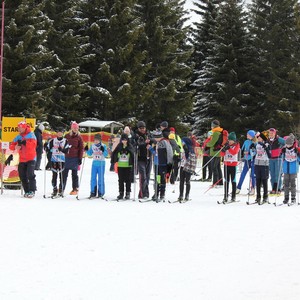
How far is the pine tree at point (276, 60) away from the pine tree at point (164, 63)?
6365mm

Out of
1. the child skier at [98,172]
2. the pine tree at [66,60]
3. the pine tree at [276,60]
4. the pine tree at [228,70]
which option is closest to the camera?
the child skier at [98,172]

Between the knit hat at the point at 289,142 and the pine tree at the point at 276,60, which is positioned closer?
the knit hat at the point at 289,142

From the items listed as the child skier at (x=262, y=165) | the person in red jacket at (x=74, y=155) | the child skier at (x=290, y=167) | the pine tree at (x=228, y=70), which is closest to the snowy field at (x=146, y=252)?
the child skier at (x=262, y=165)

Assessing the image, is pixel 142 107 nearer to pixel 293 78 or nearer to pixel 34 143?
pixel 293 78

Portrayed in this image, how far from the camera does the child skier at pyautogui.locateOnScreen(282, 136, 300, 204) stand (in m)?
14.4

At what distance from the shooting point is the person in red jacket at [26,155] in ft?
47.2

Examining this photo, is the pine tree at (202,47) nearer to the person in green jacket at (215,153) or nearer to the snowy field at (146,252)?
the person in green jacket at (215,153)

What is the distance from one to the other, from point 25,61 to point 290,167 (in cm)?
2955

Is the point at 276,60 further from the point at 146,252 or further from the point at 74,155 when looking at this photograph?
the point at 146,252

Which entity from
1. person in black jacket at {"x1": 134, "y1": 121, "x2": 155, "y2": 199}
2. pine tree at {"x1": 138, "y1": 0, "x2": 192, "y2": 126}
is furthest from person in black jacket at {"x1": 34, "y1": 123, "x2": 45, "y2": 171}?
pine tree at {"x1": 138, "y1": 0, "x2": 192, "y2": 126}

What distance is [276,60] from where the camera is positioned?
171 ft

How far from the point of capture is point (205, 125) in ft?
175

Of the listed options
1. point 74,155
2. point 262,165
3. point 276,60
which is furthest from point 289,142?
point 276,60

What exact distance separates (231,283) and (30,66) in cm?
3540
